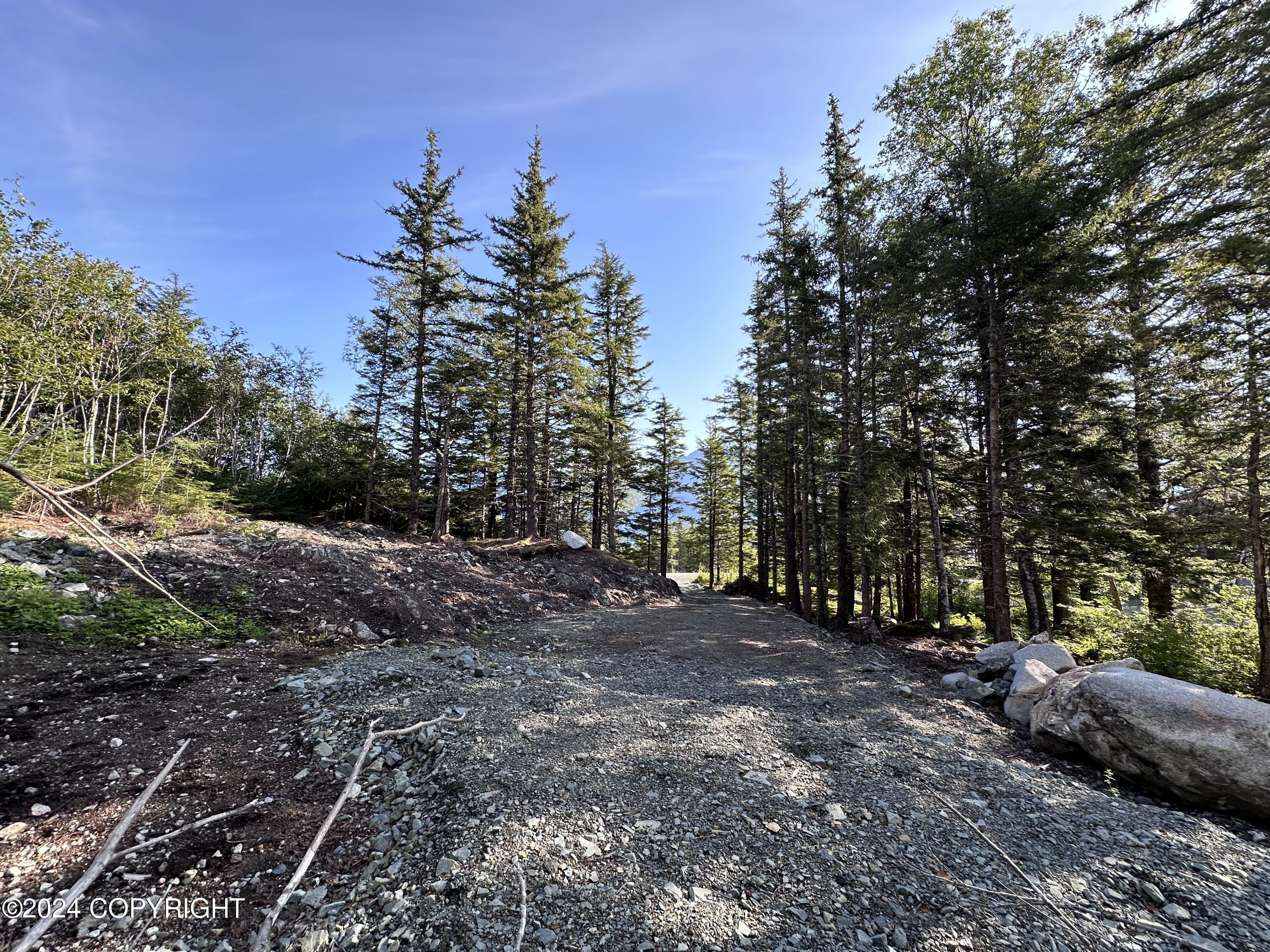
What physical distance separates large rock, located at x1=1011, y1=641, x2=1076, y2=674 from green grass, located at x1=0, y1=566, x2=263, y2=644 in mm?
11501

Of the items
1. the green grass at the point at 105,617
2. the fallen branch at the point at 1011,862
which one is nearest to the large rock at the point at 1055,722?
the fallen branch at the point at 1011,862

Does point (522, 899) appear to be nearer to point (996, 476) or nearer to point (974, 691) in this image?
point (974, 691)

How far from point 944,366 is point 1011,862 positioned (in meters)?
9.95

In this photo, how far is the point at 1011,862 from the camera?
10.3 feet

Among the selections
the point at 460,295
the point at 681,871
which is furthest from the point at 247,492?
the point at 681,871

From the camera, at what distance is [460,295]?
16.4m

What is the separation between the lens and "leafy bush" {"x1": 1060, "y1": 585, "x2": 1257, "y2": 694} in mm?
7441

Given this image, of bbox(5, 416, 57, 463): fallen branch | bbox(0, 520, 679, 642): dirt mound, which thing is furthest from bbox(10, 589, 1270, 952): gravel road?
bbox(5, 416, 57, 463): fallen branch

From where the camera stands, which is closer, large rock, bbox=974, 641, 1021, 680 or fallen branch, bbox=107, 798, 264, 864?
fallen branch, bbox=107, 798, 264, 864

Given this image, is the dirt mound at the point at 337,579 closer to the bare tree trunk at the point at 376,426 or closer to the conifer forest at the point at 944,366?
the conifer forest at the point at 944,366

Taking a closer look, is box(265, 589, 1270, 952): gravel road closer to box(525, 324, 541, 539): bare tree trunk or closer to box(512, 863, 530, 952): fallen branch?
box(512, 863, 530, 952): fallen branch

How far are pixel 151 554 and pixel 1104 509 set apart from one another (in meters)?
18.1

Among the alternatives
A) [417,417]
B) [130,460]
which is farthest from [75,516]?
[417,417]

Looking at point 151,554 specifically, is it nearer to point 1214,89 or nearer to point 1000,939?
point 1000,939
